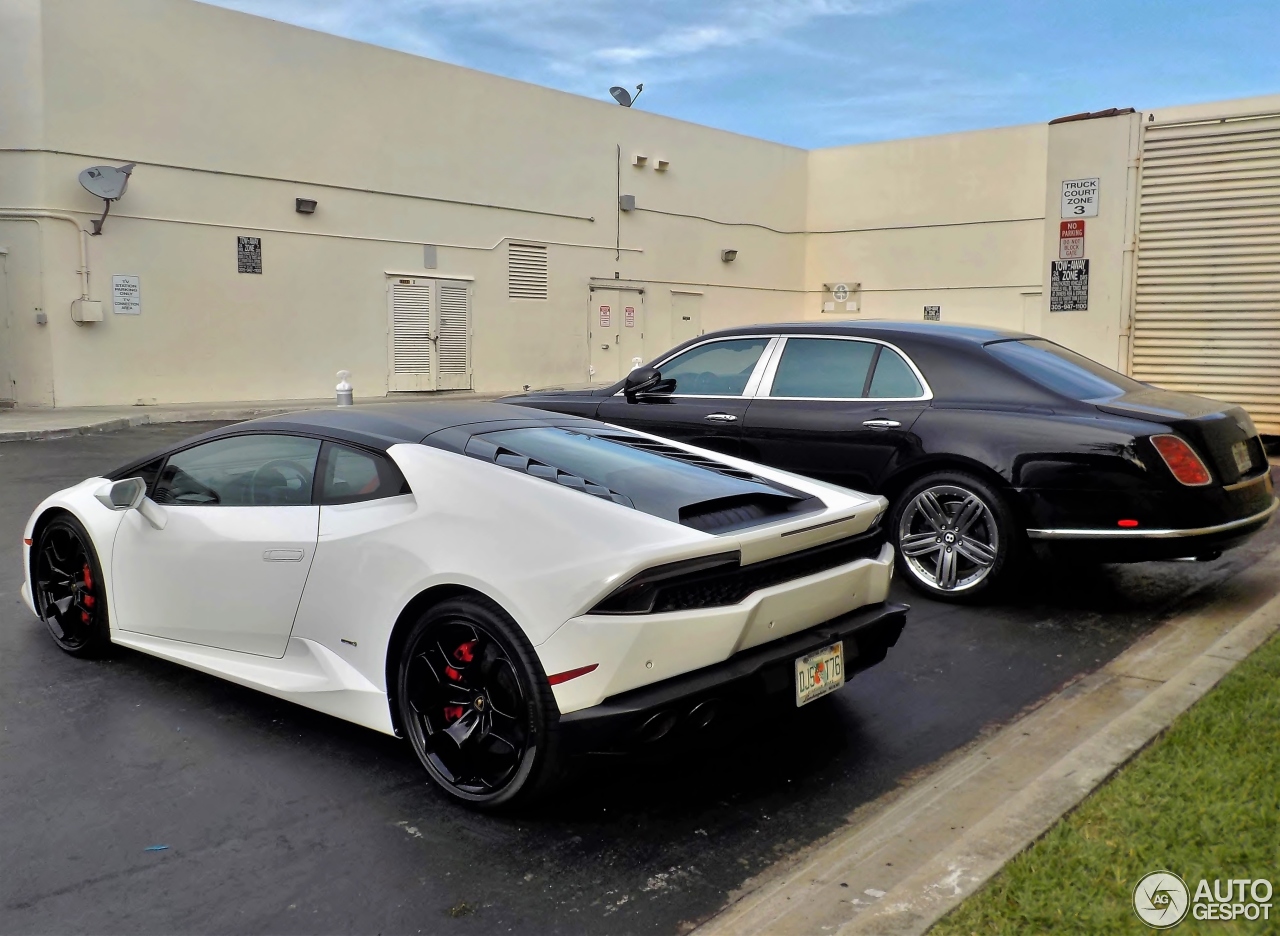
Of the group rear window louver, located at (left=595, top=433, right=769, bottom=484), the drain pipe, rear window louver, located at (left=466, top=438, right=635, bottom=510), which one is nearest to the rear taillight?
rear window louver, located at (left=595, top=433, right=769, bottom=484)

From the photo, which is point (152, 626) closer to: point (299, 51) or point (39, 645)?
point (39, 645)

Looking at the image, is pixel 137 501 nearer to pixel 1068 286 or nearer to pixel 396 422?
pixel 396 422

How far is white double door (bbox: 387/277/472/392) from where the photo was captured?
66.7 feet

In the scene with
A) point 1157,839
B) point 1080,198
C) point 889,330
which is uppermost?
point 1080,198

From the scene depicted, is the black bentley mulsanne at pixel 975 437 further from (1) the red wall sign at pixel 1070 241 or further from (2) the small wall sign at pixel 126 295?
(2) the small wall sign at pixel 126 295

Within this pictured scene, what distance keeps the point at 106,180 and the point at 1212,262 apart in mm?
15047

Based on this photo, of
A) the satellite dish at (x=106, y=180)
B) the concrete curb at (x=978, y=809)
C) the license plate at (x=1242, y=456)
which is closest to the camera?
the concrete curb at (x=978, y=809)

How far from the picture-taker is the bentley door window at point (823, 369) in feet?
21.4

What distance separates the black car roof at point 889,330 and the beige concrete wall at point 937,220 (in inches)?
724

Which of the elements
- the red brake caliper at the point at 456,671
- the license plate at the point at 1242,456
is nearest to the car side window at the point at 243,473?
the red brake caliper at the point at 456,671

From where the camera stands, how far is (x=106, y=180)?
1605 centimetres

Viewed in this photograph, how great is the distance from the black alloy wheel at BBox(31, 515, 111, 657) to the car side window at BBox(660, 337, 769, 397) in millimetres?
3744

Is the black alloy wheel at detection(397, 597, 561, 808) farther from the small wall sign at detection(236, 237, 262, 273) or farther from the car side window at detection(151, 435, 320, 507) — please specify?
the small wall sign at detection(236, 237, 262, 273)

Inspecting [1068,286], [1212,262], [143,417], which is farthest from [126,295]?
Result: [1212,262]
